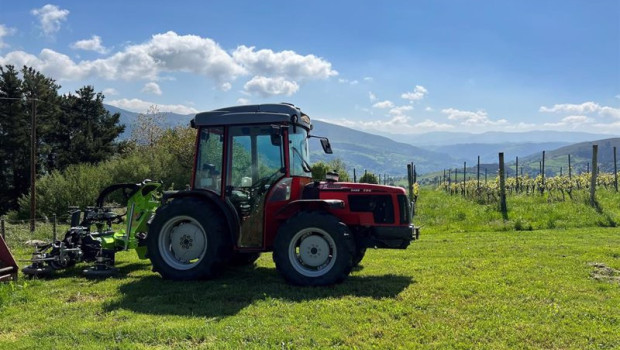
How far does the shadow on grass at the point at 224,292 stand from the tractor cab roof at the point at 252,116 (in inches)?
97.0

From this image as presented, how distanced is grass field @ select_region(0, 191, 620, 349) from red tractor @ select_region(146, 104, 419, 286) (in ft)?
1.49

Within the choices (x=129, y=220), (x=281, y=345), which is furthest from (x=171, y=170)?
(x=281, y=345)

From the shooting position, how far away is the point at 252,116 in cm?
727

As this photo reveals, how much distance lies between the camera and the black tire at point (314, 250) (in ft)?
21.8

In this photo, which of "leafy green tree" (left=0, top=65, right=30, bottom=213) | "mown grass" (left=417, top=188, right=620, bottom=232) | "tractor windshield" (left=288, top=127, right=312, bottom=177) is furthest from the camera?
"leafy green tree" (left=0, top=65, right=30, bottom=213)

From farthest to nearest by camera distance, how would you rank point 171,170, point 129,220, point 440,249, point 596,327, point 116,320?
point 171,170, point 440,249, point 129,220, point 116,320, point 596,327

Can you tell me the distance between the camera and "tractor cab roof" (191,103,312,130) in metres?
7.19

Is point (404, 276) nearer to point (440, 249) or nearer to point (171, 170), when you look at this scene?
point (440, 249)

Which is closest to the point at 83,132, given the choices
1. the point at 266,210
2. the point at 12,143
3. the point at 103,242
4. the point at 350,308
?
the point at 12,143

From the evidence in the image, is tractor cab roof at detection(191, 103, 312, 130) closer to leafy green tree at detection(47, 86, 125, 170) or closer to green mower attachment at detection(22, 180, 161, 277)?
green mower attachment at detection(22, 180, 161, 277)

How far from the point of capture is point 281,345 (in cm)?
454

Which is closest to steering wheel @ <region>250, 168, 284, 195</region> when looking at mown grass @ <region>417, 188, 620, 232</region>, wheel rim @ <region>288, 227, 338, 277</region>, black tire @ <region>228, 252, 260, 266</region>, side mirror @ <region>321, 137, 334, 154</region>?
wheel rim @ <region>288, 227, 338, 277</region>

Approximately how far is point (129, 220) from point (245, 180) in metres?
2.32

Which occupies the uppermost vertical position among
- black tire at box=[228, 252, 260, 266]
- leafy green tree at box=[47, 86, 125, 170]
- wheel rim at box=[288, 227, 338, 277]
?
leafy green tree at box=[47, 86, 125, 170]
